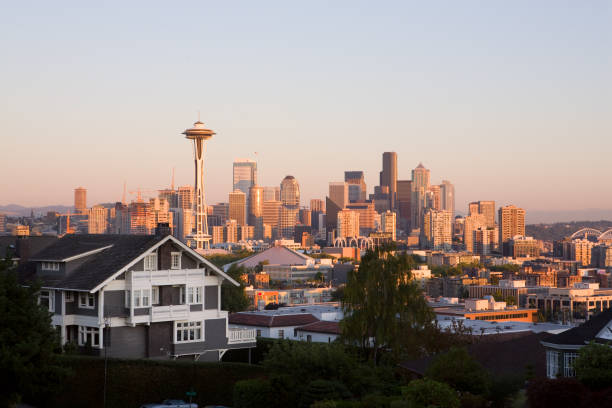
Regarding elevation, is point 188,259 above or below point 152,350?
above

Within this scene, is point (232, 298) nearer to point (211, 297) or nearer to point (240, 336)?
point (240, 336)

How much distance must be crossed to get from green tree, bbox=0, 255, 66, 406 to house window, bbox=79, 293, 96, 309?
6.72 m

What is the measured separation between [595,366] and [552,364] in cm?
357

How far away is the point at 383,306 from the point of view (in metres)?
45.9

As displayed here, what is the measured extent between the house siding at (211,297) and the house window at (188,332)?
3.64 feet

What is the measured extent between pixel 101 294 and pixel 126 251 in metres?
2.63

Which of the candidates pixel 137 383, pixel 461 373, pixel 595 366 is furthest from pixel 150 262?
pixel 595 366

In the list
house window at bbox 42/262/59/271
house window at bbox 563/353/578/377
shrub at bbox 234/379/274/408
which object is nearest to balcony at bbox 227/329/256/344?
house window at bbox 42/262/59/271

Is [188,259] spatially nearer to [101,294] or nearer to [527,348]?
[101,294]

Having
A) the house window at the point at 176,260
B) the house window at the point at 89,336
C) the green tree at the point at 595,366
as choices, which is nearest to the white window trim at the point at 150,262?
the house window at the point at 176,260

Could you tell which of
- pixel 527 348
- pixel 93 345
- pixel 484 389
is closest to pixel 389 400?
pixel 484 389

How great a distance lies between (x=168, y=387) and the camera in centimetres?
4172

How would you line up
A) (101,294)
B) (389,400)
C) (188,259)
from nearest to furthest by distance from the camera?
(389,400) < (101,294) < (188,259)

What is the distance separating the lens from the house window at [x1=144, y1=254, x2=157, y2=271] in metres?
47.3
